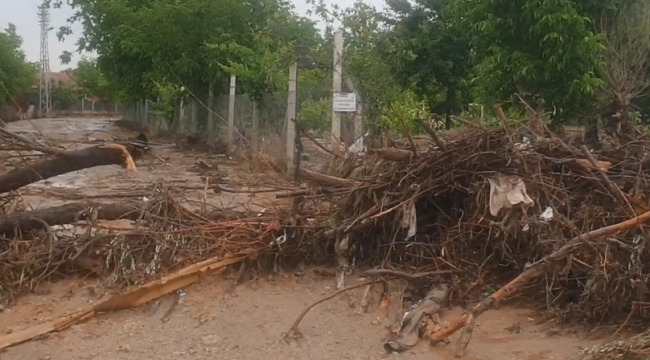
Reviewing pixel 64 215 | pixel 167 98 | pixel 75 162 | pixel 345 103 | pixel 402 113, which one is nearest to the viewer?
pixel 75 162

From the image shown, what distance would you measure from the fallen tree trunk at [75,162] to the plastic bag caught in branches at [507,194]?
272 cm

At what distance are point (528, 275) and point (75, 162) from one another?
11.6ft

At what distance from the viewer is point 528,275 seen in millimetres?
5164

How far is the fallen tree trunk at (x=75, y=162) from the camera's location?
6.19 metres

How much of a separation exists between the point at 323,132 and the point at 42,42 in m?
61.8

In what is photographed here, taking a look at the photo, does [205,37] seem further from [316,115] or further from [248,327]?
[248,327]

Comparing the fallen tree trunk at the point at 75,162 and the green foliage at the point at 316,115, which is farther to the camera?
the green foliage at the point at 316,115

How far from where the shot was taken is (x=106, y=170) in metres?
15.6

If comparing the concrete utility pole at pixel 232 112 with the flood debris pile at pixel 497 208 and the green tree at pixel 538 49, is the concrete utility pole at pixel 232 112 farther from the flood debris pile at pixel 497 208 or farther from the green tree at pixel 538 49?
the flood debris pile at pixel 497 208

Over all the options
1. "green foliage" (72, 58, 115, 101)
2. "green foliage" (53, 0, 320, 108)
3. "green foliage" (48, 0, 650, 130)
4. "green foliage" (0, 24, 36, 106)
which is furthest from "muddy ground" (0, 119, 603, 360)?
"green foliage" (72, 58, 115, 101)

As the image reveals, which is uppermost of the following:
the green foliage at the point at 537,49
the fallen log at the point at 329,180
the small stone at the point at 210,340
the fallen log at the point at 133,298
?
the green foliage at the point at 537,49

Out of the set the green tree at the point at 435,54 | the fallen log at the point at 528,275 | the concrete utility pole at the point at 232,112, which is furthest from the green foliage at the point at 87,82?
the fallen log at the point at 528,275

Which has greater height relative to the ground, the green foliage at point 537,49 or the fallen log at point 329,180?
the green foliage at point 537,49

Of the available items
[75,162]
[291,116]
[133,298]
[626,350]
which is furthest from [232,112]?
[626,350]
